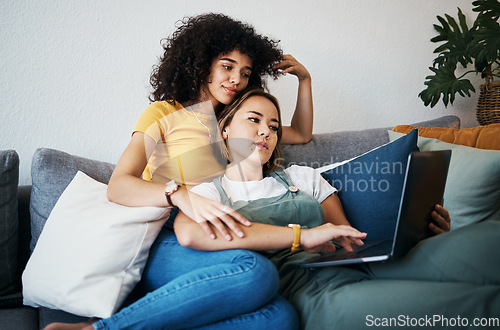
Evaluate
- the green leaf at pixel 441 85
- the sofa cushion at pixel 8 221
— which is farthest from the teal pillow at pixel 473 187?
the sofa cushion at pixel 8 221

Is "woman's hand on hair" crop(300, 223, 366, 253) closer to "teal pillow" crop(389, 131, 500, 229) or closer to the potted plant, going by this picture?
"teal pillow" crop(389, 131, 500, 229)

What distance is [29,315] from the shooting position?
4.00 feet

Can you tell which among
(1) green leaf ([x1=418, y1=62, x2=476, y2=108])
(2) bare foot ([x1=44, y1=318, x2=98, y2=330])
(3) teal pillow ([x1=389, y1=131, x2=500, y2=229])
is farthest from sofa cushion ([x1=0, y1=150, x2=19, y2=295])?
(1) green leaf ([x1=418, y1=62, x2=476, y2=108])

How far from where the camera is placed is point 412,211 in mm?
995

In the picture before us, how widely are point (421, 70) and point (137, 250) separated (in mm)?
1827

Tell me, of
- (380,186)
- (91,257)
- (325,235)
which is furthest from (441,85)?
(91,257)

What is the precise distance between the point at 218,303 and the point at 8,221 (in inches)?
32.0

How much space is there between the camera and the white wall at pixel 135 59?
1.60 meters

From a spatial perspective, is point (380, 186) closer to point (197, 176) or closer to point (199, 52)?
point (197, 176)

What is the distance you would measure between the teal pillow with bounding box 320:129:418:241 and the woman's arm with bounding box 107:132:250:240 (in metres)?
0.49

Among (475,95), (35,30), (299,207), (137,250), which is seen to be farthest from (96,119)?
(475,95)

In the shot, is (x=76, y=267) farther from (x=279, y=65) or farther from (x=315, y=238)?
(x=279, y=65)

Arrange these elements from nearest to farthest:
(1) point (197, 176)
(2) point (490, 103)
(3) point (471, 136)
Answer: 1. (1) point (197, 176)
2. (3) point (471, 136)
3. (2) point (490, 103)

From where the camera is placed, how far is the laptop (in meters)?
0.94
